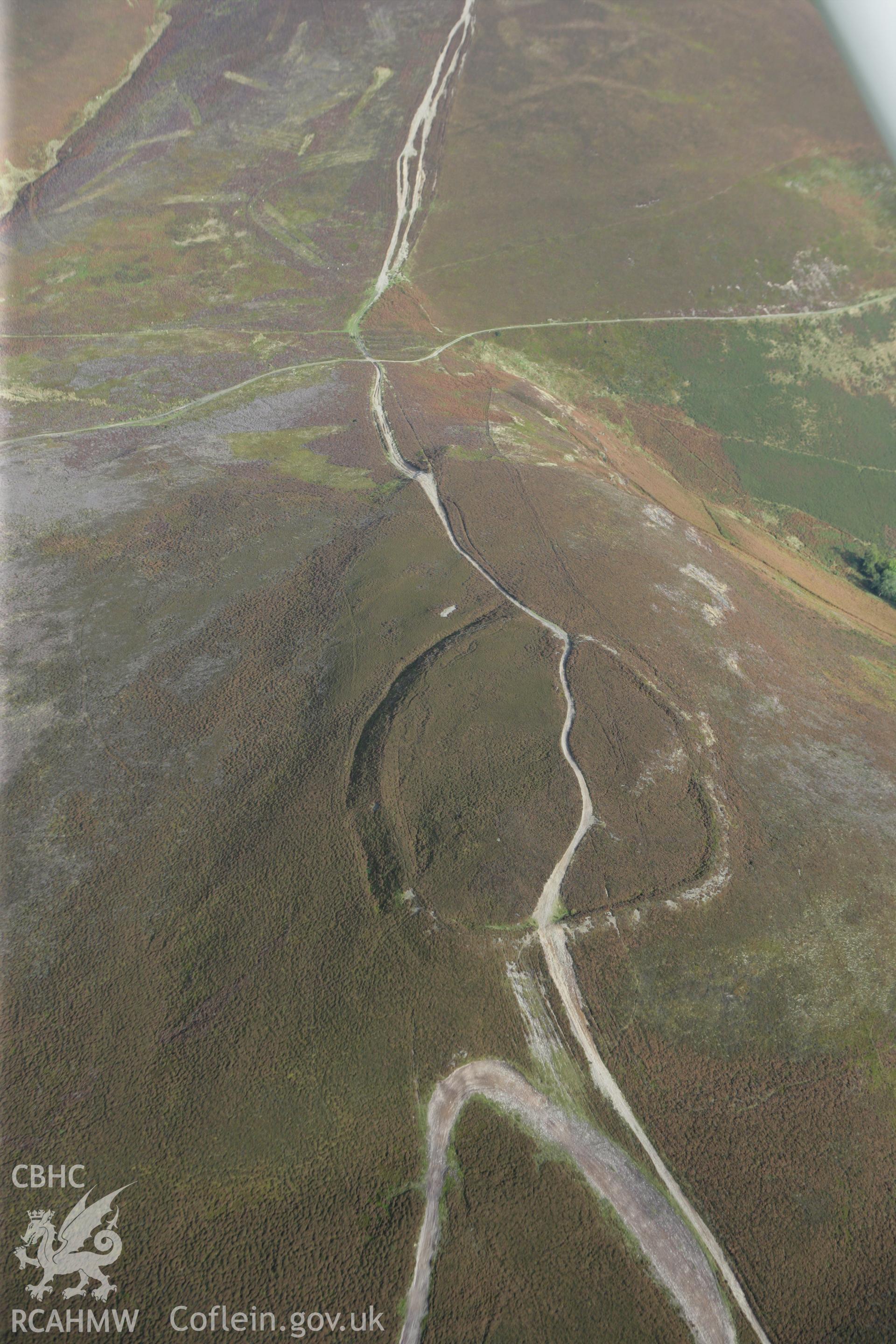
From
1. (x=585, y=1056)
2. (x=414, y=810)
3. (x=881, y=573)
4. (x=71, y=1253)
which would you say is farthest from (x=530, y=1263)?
(x=881, y=573)

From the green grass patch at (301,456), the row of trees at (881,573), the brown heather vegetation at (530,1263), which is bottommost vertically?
the brown heather vegetation at (530,1263)

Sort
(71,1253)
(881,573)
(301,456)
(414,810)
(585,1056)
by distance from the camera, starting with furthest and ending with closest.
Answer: (881,573) < (301,456) < (414,810) < (585,1056) < (71,1253)

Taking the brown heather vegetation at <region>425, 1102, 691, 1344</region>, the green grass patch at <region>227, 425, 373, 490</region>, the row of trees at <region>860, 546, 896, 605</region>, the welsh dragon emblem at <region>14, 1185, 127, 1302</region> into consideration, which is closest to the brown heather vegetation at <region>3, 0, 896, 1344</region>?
the brown heather vegetation at <region>425, 1102, 691, 1344</region>

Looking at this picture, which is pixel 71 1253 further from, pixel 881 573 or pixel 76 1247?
pixel 881 573

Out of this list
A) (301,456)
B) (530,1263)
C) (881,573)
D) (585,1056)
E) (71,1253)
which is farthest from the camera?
(881,573)

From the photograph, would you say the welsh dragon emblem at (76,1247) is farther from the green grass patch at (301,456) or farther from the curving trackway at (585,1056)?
the green grass patch at (301,456)

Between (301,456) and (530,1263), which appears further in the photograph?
(301,456)

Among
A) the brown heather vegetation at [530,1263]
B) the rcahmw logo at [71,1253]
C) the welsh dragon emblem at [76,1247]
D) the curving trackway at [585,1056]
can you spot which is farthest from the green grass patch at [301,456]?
the welsh dragon emblem at [76,1247]

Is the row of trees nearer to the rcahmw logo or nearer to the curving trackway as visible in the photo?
the curving trackway
